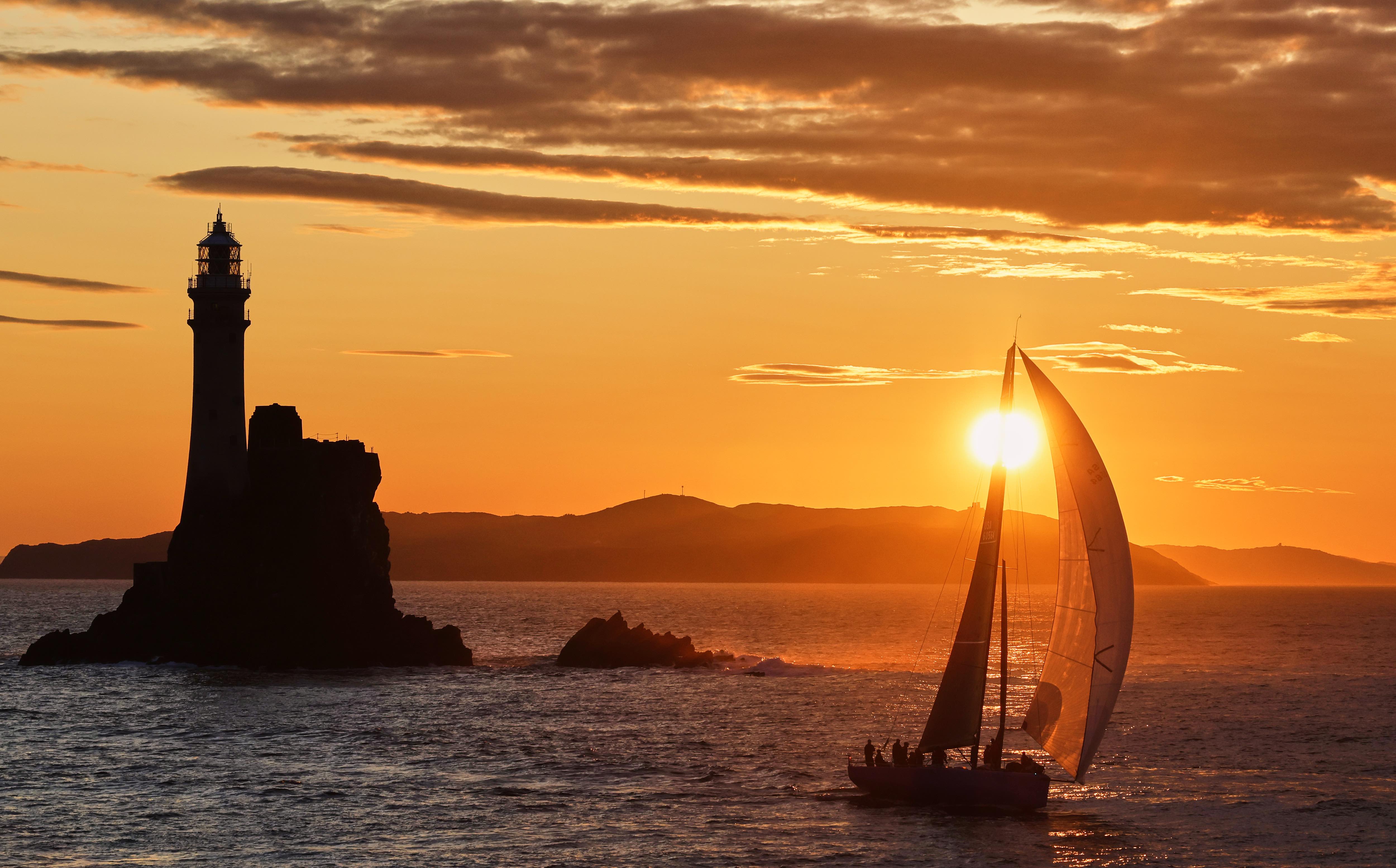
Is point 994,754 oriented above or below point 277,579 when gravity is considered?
below

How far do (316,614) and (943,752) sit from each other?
56.6 meters

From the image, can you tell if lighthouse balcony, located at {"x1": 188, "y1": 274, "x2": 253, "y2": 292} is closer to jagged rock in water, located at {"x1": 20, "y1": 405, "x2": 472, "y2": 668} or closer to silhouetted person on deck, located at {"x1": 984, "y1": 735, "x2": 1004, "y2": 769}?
jagged rock in water, located at {"x1": 20, "y1": 405, "x2": 472, "y2": 668}

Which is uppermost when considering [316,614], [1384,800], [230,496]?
[230,496]

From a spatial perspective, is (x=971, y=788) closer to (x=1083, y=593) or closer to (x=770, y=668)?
(x=1083, y=593)

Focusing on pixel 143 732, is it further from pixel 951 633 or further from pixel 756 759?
pixel 951 633

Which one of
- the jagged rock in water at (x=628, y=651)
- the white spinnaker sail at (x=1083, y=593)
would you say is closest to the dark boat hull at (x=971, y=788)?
the white spinnaker sail at (x=1083, y=593)

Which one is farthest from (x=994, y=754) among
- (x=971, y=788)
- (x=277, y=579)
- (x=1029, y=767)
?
(x=277, y=579)

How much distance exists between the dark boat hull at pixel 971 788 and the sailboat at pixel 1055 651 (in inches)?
1.5

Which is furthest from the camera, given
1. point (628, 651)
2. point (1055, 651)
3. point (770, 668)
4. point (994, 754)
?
point (628, 651)

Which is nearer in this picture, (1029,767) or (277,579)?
(1029,767)

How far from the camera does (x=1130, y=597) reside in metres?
45.0

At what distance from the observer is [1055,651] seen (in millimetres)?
47406

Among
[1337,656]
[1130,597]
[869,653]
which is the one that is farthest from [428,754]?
[1337,656]

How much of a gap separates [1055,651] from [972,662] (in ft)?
10.5
